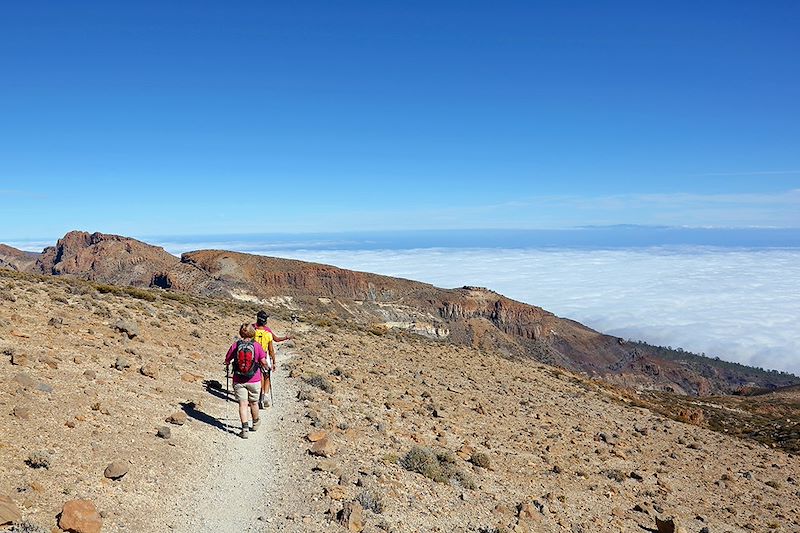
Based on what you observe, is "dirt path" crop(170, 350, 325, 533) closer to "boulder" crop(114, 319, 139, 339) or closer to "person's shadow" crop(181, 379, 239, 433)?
"person's shadow" crop(181, 379, 239, 433)

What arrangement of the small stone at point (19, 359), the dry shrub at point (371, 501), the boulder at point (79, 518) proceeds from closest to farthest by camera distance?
1. the boulder at point (79, 518)
2. the dry shrub at point (371, 501)
3. the small stone at point (19, 359)

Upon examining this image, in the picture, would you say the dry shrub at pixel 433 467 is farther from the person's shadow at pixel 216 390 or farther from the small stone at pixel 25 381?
the small stone at pixel 25 381

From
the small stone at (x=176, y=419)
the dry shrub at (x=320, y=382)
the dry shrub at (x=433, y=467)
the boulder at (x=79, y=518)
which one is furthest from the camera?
the dry shrub at (x=320, y=382)

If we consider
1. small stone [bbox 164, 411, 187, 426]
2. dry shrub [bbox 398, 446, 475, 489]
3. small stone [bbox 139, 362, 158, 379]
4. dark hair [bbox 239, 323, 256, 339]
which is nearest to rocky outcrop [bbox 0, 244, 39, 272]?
small stone [bbox 139, 362, 158, 379]

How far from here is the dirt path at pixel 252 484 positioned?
655 centimetres

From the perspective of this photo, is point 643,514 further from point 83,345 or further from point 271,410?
point 83,345

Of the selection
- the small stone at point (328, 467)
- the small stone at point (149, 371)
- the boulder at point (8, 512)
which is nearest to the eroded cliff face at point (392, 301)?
the small stone at point (149, 371)

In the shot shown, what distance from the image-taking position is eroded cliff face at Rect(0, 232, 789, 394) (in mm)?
86625

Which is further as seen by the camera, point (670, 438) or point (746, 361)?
point (746, 361)

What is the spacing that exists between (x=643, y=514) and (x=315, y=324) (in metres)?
20.2

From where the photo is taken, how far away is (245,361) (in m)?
9.40

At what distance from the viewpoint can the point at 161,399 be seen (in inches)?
399

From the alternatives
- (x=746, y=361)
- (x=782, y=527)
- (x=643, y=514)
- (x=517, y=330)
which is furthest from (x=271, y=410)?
(x=746, y=361)

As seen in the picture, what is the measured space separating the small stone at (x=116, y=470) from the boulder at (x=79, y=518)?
37.1 inches
